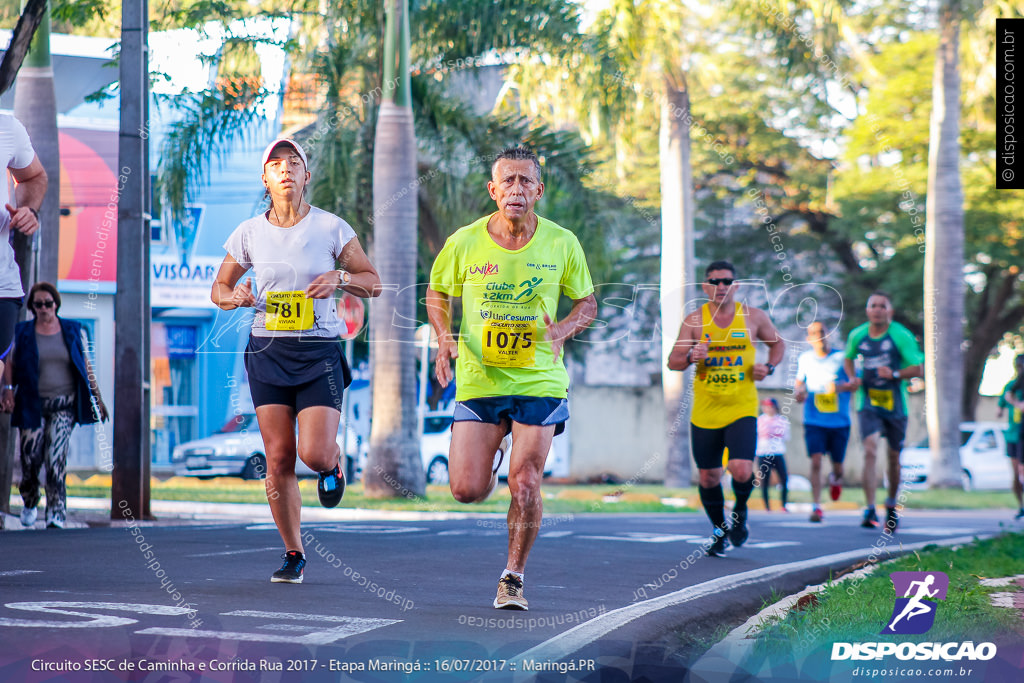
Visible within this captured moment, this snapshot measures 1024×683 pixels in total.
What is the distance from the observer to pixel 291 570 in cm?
694

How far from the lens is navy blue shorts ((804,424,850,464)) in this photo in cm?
1381

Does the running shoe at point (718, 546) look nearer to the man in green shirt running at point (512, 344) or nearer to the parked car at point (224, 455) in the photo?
the man in green shirt running at point (512, 344)

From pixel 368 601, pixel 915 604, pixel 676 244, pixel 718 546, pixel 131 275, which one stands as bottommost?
pixel 718 546

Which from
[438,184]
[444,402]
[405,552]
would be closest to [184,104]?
[438,184]

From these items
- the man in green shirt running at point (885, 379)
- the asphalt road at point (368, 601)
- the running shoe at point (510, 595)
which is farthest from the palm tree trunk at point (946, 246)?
the running shoe at point (510, 595)

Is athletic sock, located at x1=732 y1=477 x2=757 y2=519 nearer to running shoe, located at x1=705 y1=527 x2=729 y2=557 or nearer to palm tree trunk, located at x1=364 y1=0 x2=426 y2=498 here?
running shoe, located at x1=705 y1=527 x2=729 y2=557

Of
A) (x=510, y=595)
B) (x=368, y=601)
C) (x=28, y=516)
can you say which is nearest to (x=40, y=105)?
(x=28, y=516)

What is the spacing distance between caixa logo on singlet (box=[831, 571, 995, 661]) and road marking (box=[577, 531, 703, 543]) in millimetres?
5359

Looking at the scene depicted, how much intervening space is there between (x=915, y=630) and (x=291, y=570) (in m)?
3.21

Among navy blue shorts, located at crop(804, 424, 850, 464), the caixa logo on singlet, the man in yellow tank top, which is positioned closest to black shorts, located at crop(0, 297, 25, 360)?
the caixa logo on singlet

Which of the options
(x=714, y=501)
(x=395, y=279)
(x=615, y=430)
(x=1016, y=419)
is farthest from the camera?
(x=615, y=430)

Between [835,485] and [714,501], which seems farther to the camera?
[835,485]

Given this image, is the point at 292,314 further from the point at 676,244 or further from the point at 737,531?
the point at 676,244

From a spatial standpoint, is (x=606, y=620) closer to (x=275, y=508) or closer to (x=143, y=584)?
(x=275, y=508)
